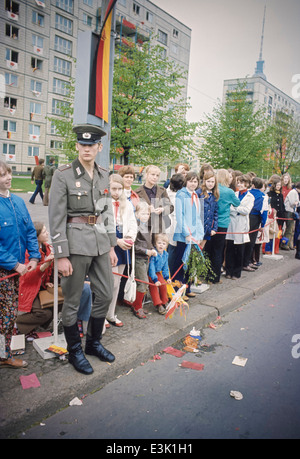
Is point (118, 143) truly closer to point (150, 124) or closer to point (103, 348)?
point (150, 124)

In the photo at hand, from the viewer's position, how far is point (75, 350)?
347 centimetres

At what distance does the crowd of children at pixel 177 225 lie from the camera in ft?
16.2

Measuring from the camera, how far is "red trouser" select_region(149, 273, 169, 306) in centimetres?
517

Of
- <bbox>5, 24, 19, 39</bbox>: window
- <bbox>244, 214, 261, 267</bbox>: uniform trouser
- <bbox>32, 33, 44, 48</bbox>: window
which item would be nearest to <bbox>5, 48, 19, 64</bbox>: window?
<bbox>5, 24, 19, 39</bbox>: window

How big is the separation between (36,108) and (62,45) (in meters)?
7.42

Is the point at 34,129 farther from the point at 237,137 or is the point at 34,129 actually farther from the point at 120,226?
the point at 120,226

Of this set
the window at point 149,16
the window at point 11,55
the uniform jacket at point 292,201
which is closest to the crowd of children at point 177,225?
the uniform jacket at point 292,201

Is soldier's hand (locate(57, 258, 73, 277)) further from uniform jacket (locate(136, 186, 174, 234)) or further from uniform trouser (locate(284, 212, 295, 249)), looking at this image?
uniform trouser (locate(284, 212, 295, 249))

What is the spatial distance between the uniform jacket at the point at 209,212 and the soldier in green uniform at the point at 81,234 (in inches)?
121

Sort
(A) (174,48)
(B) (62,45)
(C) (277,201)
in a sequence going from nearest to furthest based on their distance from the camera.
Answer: (C) (277,201) → (B) (62,45) → (A) (174,48)

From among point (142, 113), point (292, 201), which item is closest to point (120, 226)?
point (292, 201)

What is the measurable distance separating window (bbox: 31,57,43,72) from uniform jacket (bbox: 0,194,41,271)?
38563mm
